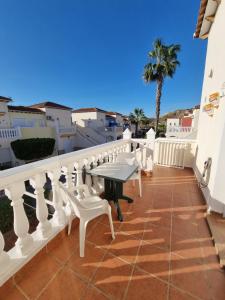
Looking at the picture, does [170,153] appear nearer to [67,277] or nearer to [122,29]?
[67,277]

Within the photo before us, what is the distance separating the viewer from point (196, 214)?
236 centimetres

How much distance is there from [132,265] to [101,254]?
14.5 inches

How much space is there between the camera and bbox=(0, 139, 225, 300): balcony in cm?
120

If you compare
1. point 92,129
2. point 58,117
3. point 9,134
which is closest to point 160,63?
point 92,129

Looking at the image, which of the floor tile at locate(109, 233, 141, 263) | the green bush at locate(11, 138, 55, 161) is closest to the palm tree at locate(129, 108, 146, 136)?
the green bush at locate(11, 138, 55, 161)

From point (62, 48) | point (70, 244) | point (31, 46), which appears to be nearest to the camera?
point (70, 244)

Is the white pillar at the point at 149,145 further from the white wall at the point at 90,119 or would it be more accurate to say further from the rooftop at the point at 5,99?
the white wall at the point at 90,119

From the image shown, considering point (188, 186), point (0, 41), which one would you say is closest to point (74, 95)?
point (0, 41)

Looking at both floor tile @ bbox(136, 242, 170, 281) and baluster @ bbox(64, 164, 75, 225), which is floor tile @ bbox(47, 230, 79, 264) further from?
floor tile @ bbox(136, 242, 170, 281)

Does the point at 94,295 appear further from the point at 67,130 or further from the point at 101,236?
the point at 67,130

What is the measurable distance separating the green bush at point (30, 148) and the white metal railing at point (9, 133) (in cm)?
61

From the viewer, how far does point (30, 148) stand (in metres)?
11.6

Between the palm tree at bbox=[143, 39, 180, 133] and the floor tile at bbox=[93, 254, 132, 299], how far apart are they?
13.0 meters

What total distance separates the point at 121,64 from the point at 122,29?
19.7 feet
